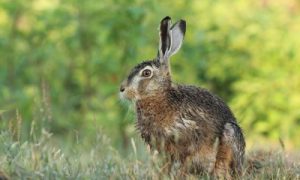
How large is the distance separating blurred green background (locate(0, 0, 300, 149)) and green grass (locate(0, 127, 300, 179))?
441 centimetres

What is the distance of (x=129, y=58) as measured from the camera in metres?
11.6

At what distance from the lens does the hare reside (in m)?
6.05

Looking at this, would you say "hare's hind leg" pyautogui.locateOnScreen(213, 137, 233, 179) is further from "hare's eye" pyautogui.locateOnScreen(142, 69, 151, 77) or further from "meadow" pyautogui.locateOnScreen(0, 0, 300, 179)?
"meadow" pyautogui.locateOnScreen(0, 0, 300, 179)

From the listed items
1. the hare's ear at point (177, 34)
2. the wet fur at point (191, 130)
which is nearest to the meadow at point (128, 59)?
the hare's ear at point (177, 34)

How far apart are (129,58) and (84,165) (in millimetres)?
5467

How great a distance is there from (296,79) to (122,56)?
10.7 ft

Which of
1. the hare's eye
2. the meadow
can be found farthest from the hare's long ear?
the meadow

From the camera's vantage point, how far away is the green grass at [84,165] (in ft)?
17.7

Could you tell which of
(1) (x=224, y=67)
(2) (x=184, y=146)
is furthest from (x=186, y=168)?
(1) (x=224, y=67)

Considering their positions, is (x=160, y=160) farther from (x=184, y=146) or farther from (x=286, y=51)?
(x=286, y=51)

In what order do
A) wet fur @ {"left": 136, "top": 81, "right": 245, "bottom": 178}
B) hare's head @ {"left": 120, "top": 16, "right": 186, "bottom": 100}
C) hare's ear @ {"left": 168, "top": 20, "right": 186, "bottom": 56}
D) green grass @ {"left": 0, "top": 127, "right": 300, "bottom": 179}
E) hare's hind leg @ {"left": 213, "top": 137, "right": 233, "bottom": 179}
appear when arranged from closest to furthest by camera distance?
green grass @ {"left": 0, "top": 127, "right": 300, "bottom": 179} < wet fur @ {"left": 136, "top": 81, "right": 245, "bottom": 178} < hare's hind leg @ {"left": 213, "top": 137, "right": 233, "bottom": 179} < hare's head @ {"left": 120, "top": 16, "right": 186, "bottom": 100} < hare's ear @ {"left": 168, "top": 20, "right": 186, "bottom": 56}

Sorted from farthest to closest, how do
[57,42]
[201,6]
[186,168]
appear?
[201,6]
[57,42]
[186,168]

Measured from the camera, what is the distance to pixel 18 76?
493 inches

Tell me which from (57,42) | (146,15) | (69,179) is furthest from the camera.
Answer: (57,42)
